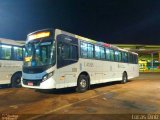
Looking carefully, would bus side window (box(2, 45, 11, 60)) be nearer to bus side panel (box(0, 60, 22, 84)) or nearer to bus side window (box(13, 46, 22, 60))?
bus side panel (box(0, 60, 22, 84))

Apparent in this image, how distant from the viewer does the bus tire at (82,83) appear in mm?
11828

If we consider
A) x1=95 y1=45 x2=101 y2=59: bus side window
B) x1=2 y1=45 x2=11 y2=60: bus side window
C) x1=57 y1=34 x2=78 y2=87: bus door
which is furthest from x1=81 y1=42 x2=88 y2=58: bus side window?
x1=2 y1=45 x2=11 y2=60: bus side window

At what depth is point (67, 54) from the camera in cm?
1101

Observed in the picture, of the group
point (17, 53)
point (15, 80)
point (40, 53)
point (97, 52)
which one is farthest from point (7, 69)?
point (97, 52)

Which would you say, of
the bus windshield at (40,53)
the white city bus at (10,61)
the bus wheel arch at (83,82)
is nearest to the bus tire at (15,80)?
the white city bus at (10,61)

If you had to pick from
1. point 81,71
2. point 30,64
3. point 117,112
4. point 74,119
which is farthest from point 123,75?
point 74,119

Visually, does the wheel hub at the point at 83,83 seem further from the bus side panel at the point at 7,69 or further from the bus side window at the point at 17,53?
the bus side window at the point at 17,53

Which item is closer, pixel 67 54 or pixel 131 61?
pixel 67 54

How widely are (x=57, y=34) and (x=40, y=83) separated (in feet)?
A: 8.54

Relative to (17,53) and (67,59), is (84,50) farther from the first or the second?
(17,53)

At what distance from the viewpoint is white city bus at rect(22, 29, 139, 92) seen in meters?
10.1

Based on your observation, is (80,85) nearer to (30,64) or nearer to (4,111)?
(30,64)

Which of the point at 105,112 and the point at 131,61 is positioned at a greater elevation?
the point at 131,61

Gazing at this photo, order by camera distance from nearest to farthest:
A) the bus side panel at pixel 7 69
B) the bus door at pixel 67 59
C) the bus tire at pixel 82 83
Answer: the bus door at pixel 67 59, the bus tire at pixel 82 83, the bus side panel at pixel 7 69
